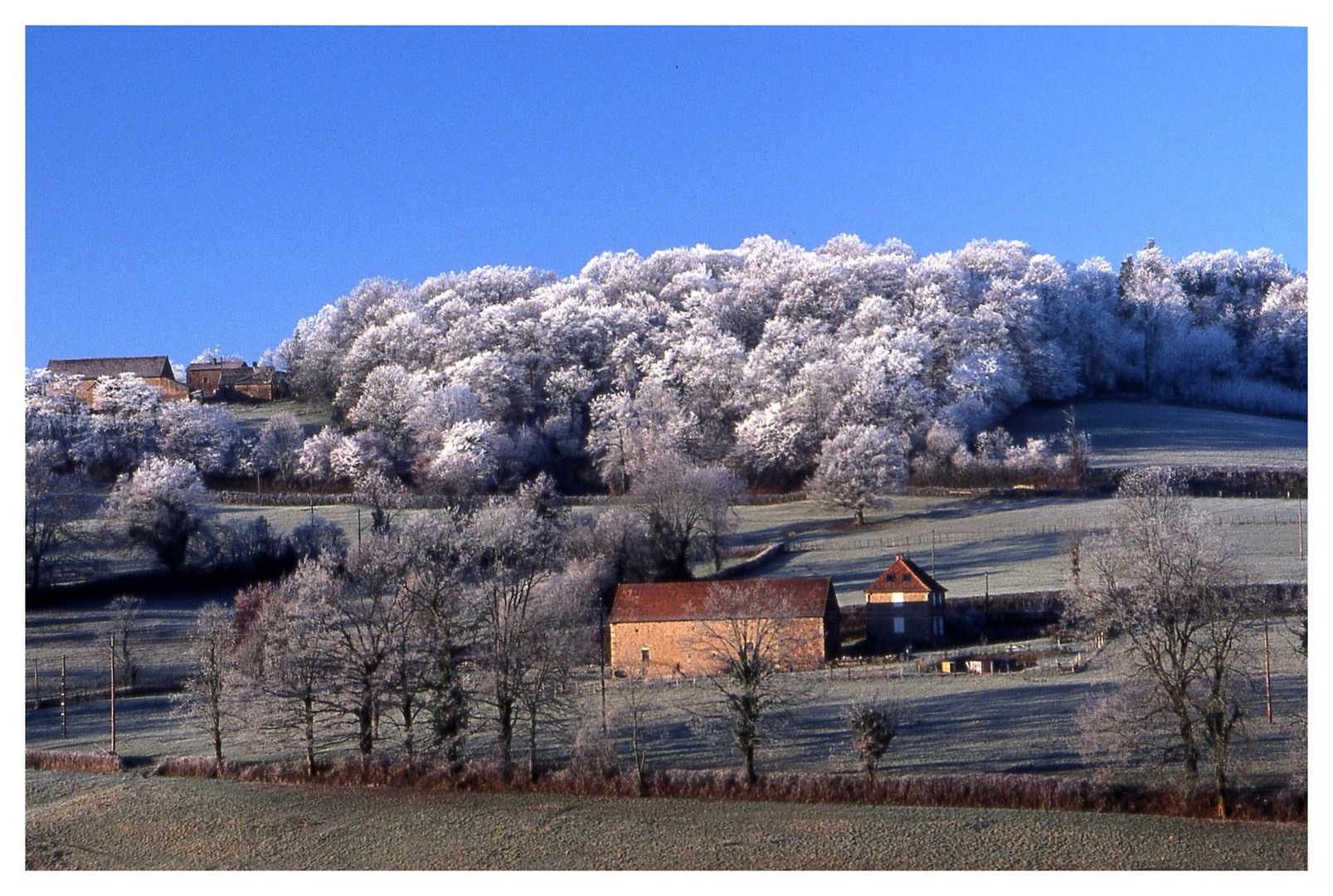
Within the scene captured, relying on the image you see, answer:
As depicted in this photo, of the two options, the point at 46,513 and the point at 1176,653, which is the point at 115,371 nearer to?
the point at 46,513

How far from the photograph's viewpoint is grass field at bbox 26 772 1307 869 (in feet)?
47.2

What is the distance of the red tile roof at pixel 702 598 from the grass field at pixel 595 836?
9255 millimetres

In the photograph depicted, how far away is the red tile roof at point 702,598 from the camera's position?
25.8 m

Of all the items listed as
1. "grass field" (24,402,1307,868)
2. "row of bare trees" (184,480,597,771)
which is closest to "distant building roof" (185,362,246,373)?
"grass field" (24,402,1307,868)

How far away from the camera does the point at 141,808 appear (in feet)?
54.1

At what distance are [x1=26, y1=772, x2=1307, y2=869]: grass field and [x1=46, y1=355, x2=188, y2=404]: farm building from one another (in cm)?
2271

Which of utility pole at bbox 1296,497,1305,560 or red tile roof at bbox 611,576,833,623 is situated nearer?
red tile roof at bbox 611,576,833,623

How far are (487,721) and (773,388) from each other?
29568 millimetres

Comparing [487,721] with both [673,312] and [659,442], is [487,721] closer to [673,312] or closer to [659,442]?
[659,442]

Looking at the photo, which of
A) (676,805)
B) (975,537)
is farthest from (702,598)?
(975,537)

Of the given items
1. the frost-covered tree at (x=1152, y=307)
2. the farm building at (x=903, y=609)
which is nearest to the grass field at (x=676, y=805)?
the farm building at (x=903, y=609)

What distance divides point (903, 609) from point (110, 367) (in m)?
26.5

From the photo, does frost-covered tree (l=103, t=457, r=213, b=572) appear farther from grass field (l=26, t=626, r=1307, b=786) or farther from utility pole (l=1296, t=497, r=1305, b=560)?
utility pole (l=1296, t=497, r=1305, b=560)

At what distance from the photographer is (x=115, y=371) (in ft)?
127
